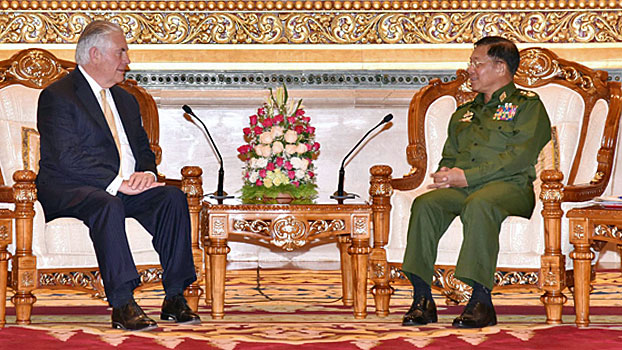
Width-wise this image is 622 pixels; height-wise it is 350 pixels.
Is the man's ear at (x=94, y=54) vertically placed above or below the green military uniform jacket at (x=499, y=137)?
above

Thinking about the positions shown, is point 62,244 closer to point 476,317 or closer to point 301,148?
point 301,148

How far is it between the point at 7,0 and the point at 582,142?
3727 millimetres

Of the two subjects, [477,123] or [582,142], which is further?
[582,142]

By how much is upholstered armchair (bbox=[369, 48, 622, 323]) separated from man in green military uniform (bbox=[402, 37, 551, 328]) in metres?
0.13

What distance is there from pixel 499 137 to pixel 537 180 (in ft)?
1.58

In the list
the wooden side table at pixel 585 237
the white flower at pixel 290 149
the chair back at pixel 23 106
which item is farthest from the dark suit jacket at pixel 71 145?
the wooden side table at pixel 585 237

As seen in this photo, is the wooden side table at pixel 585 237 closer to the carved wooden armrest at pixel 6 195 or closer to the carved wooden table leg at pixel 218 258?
the carved wooden table leg at pixel 218 258

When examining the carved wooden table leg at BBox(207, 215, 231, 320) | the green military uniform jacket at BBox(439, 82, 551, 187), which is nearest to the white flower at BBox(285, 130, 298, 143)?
the carved wooden table leg at BBox(207, 215, 231, 320)

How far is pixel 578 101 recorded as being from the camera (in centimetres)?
473

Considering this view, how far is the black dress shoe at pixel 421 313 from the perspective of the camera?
382 centimetres

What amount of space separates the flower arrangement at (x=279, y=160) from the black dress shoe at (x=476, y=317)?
952mm

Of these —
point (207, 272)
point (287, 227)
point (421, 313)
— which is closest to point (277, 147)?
point (287, 227)

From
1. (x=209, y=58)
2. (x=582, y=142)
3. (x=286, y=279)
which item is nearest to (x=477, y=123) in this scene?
(x=582, y=142)

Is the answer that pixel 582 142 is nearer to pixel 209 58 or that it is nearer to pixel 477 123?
pixel 477 123
